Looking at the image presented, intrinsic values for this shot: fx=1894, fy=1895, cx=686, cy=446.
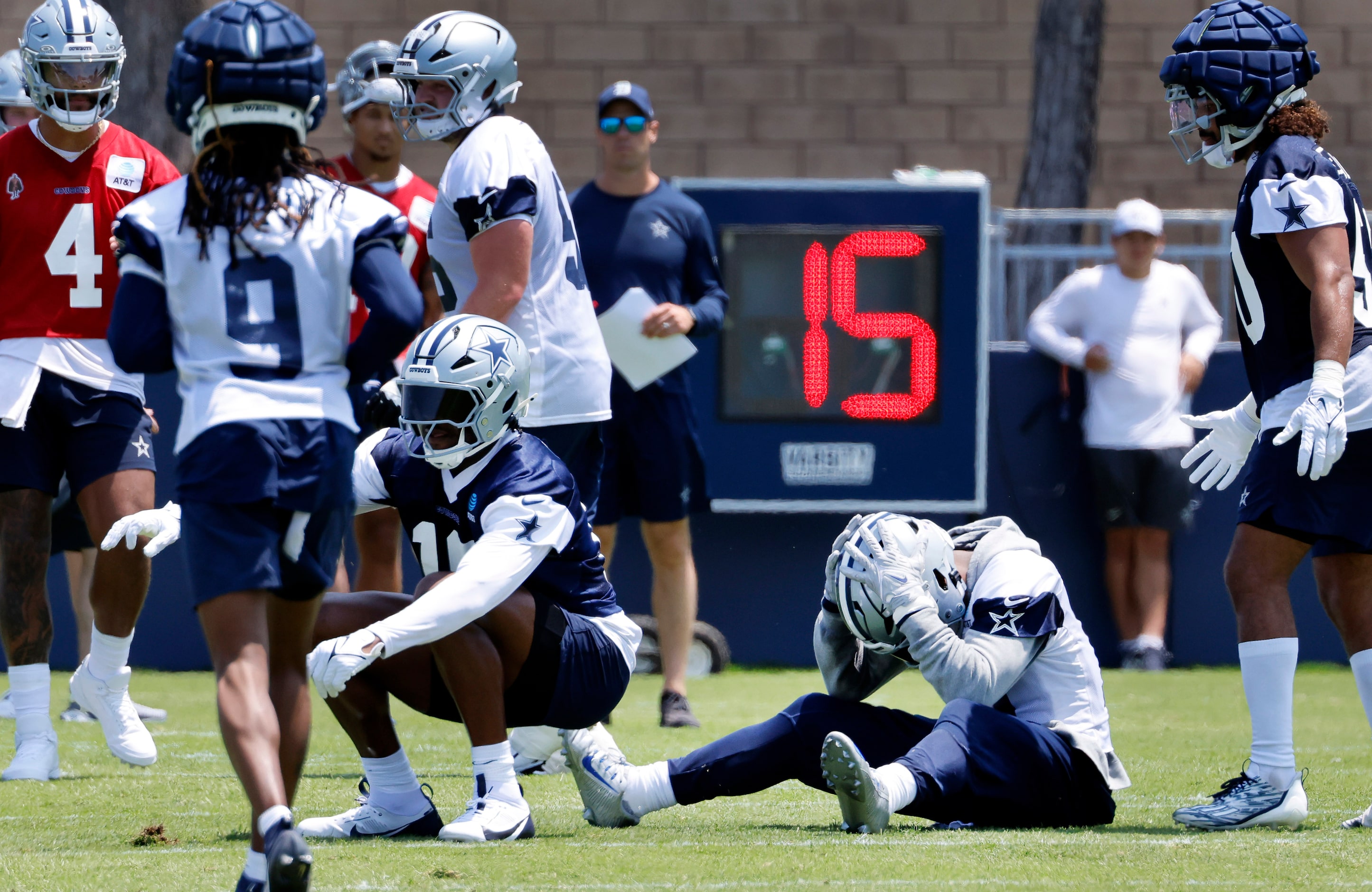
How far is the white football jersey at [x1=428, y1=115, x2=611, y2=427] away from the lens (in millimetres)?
5340

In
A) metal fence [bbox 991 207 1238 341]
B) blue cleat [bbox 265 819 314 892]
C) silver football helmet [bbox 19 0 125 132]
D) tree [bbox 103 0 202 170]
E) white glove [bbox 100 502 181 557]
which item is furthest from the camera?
tree [bbox 103 0 202 170]

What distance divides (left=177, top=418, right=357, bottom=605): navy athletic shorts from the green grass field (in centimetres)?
66

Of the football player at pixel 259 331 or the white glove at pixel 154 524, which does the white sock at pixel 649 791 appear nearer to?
the football player at pixel 259 331

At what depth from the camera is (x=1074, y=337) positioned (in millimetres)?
9508

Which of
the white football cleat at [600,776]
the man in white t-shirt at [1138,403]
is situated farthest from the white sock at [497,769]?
the man in white t-shirt at [1138,403]

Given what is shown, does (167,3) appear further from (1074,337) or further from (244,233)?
(244,233)

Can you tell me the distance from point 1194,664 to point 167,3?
302 inches

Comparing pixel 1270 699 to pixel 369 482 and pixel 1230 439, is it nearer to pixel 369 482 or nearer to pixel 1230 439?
pixel 1230 439

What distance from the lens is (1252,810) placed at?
15.3 feet

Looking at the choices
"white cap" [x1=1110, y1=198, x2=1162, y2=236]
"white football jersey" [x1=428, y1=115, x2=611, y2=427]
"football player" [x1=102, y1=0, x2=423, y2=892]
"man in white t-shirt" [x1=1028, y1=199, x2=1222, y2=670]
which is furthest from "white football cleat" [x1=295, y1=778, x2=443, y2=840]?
"white cap" [x1=1110, y1=198, x2=1162, y2=236]

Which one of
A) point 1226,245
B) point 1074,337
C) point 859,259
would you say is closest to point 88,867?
point 859,259

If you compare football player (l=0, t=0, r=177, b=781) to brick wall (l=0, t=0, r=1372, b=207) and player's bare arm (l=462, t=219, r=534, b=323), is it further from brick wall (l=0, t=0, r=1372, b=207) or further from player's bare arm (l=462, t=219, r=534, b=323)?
brick wall (l=0, t=0, r=1372, b=207)

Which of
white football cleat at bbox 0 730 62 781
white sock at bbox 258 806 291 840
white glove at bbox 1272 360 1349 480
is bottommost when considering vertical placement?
white football cleat at bbox 0 730 62 781

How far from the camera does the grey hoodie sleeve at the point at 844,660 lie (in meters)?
4.75
